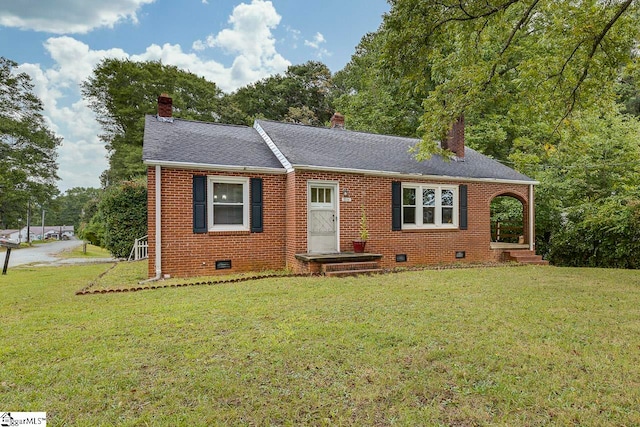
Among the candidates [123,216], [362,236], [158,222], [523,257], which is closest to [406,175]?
[362,236]

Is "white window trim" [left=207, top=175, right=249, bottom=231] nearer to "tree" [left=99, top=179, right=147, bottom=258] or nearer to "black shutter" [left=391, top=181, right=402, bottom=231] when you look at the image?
"black shutter" [left=391, top=181, right=402, bottom=231]

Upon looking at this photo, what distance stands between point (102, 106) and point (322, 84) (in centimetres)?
1824

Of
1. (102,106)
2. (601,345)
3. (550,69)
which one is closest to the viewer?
(601,345)

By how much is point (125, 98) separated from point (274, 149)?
875 inches

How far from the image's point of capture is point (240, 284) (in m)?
7.23

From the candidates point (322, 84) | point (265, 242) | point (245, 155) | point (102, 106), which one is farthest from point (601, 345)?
point (102, 106)

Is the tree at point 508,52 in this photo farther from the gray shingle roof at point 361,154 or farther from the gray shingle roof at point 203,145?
the gray shingle roof at point 203,145

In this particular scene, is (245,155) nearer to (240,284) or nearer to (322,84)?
(240,284)

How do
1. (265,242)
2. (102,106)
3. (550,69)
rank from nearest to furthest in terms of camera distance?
(550,69) < (265,242) < (102,106)

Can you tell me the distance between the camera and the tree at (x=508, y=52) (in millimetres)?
6715

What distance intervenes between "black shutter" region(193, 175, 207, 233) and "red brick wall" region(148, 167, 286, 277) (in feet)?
0.33

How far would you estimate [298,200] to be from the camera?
907 cm

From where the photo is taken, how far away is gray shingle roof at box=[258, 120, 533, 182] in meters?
9.86

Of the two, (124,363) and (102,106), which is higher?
(102,106)
